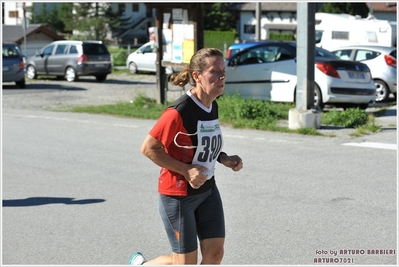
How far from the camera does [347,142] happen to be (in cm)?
1287

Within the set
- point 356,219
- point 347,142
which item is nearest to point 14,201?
point 356,219

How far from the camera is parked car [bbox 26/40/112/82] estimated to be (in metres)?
30.0

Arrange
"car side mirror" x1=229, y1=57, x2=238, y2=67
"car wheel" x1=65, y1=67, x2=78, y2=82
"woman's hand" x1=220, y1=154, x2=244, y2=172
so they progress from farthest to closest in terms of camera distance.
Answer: "car wheel" x1=65, y1=67, x2=78, y2=82
"car side mirror" x1=229, y1=57, x2=238, y2=67
"woman's hand" x1=220, y1=154, x2=244, y2=172

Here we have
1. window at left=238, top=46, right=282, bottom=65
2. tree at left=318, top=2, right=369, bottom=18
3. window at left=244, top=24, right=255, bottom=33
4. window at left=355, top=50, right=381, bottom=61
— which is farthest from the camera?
window at left=244, top=24, right=255, bottom=33

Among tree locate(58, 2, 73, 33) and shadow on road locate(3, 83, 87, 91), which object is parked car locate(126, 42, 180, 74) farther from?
tree locate(58, 2, 73, 33)

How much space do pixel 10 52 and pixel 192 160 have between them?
24009 mm

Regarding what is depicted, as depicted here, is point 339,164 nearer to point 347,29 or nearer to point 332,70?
point 332,70

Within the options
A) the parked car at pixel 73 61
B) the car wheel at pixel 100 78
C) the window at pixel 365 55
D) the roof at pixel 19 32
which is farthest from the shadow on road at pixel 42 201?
the roof at pixel 19 32

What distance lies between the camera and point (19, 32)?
56.7 meters

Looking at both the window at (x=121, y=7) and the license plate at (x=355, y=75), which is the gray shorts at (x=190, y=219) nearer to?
the license plate at (x=355, y=75)

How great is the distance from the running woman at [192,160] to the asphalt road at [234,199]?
153 centimetres

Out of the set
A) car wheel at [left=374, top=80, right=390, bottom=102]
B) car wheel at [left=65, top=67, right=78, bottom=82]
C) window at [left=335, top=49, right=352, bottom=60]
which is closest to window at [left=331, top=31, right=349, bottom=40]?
window at [left=335, top=49, right=352, bottom=60]

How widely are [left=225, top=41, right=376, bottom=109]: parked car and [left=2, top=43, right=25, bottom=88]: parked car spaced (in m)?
11.3

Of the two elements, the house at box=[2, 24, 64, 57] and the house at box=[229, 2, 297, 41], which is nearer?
the house at box=[2, 24, 64, 57]
